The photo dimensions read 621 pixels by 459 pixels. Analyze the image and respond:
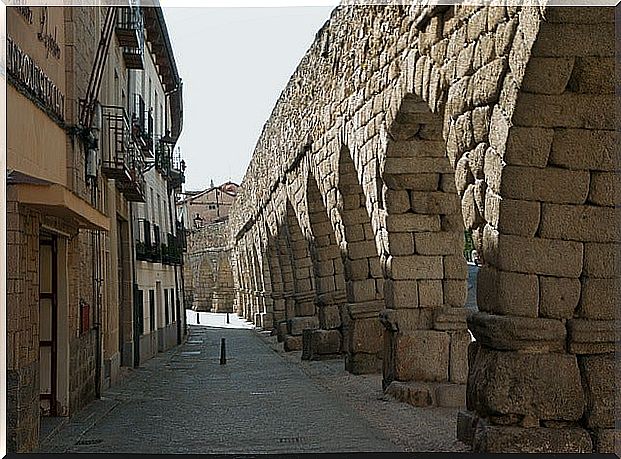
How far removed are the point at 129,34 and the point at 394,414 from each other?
625 centimetres

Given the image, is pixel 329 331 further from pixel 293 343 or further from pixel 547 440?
pixel 547 440

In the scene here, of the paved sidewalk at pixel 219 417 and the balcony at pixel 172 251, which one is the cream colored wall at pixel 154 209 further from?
the paved sidewalk at pixel 219 417

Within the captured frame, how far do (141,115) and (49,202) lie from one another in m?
9.05

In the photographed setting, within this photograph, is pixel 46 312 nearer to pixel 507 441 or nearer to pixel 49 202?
pixel 49 202

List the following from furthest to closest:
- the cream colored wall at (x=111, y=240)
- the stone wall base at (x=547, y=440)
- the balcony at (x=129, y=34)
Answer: the balcony at (x=129, y=34) < the cream colored wall at (x=111, y=240) < the stone wall base at (x=547, y=440)

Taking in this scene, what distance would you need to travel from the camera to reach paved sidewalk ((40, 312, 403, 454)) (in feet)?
25.7

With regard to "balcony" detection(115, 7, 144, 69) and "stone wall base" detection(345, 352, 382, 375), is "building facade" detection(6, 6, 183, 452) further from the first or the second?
"stone wall base" detection(345, 352, 382, 375)

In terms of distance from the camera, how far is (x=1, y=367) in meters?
6.02

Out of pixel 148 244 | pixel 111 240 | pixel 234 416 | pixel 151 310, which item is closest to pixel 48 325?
pixel 234 416

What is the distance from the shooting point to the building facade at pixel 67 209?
22.0 feet

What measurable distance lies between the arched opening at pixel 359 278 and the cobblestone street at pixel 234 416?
0.60 meters

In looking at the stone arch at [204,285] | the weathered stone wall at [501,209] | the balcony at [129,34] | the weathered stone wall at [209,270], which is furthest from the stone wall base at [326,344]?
the stone arch at [204,285]

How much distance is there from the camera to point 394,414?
8875 mm

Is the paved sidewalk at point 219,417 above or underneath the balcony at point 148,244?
underneath
